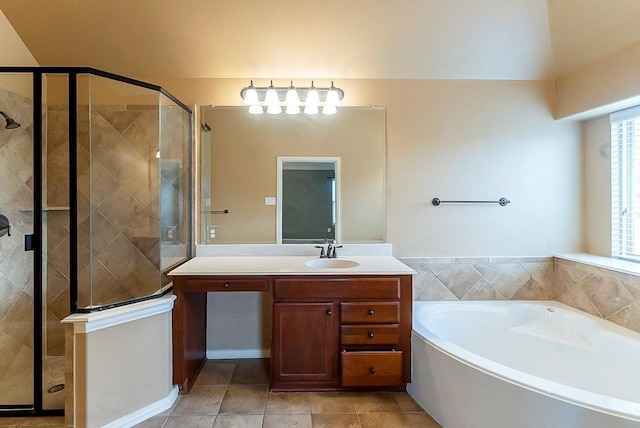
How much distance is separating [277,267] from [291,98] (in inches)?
52.7

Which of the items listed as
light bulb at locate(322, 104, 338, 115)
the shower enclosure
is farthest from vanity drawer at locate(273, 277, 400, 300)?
light bulb at locate(322, 104, 338, 115)

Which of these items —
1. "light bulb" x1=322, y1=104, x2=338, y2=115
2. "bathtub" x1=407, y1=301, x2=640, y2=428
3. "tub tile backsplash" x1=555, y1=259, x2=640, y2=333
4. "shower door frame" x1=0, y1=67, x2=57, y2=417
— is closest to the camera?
"bathtub" x1=407, y1=301, x2=640, y2=428

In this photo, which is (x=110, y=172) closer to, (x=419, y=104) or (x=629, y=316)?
(x=419, y=104)

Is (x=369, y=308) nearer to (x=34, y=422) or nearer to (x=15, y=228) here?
(x=34, y=422)

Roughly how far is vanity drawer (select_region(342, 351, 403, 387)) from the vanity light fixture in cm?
186

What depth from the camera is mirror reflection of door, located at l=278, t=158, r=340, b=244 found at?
2.53 m

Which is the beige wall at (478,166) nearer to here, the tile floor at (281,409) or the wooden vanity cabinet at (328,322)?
the wooden vanity cabinet at (328,322)

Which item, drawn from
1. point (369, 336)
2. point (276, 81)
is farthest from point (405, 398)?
point (276, 81)

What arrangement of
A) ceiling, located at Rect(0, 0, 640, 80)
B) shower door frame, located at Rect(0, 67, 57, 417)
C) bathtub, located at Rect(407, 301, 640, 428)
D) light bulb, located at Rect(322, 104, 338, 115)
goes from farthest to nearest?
1. light bulb, located at Rect(322, 104, 338, 115)
2. ceiling, located at Rect(0, 0, 640, 80)
3. shower door frame, located at Rect(0, 67, 57, 417)
4. bathtub, located at Rect(407, 301, 640, 428)

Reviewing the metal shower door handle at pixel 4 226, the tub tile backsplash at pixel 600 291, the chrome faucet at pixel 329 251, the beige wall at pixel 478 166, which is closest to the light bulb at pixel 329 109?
the beige wall at pixel 478 166

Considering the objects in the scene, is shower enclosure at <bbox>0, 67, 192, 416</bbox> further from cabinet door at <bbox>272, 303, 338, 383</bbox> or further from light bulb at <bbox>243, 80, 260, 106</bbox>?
cabinet door at <bbox>272, 303, 338, 383</bbox>

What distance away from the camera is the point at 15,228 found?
2.11 m

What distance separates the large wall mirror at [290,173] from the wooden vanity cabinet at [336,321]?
23.8 inches

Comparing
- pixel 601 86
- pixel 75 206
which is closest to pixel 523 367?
pixel 601 86
